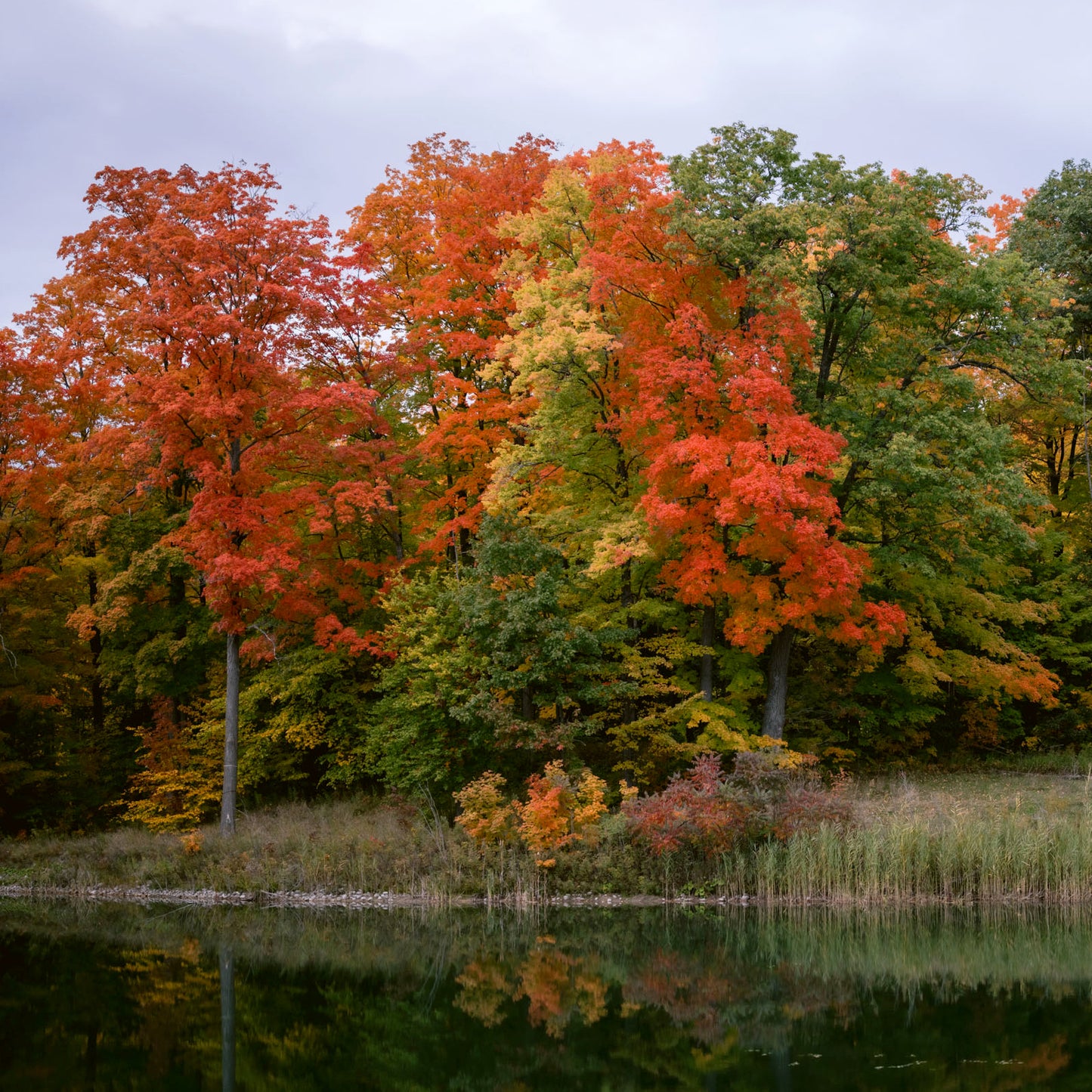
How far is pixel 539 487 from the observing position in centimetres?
2369

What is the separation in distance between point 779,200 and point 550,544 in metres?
8.19

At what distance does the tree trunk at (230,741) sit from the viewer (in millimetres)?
23125

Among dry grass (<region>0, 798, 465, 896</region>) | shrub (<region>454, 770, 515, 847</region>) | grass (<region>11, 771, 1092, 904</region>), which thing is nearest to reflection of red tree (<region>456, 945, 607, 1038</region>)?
grass (<region>11, 771, 1092, 904</region>)

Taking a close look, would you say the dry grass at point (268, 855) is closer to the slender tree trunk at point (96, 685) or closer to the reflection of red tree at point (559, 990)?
the slender tree trunk at point (96, 685)

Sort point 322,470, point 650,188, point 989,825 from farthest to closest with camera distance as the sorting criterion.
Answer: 1. point 322,470
2. point 650,188
3. point 989,825

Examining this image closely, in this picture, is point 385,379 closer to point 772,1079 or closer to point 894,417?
point 894,417

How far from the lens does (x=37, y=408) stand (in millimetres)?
26297

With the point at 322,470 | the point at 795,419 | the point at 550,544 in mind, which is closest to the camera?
the point at 795,419

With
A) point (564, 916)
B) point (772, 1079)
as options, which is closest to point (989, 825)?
point (564, 916)

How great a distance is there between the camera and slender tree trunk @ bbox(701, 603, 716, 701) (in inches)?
901

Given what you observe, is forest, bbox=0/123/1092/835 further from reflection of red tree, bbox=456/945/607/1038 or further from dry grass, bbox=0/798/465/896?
reflection of red tree, bbox=456/945/607/1038

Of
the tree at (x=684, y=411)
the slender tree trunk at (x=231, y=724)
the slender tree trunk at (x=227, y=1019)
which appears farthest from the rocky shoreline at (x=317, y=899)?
the tree at (x=684, y=411)

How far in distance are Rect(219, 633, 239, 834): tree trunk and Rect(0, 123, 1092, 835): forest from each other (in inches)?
4.3

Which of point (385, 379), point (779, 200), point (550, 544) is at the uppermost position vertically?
point (779, 200)
